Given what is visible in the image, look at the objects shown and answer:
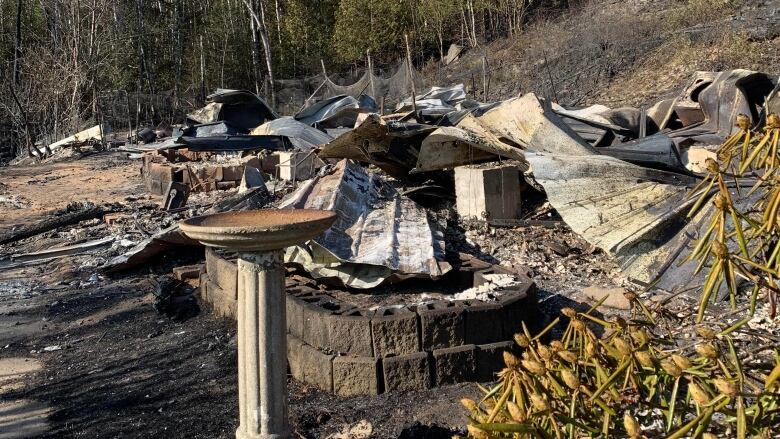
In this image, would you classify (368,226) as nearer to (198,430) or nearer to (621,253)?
(621,253)

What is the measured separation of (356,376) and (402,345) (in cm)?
31

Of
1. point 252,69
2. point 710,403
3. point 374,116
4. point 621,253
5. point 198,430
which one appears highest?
point 252,69

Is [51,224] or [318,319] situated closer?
[318,319]

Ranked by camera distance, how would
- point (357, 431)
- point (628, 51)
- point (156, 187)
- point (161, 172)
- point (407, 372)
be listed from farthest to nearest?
point (628, 51) → point (156, 187) → point (161, 172) → point (407, 372) → point (357, 431)

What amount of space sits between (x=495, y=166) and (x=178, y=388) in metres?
3.93

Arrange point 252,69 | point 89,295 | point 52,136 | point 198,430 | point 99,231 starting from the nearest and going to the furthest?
point 198,430, point 89,295, point 99,231, point 52,136, point 252,69

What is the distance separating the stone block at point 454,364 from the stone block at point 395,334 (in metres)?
0.15

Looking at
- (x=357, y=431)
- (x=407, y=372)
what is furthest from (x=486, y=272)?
(x=357, y=431)

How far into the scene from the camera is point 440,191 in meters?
8.02

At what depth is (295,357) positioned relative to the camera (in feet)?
14.6

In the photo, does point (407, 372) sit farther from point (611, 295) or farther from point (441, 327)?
point (611, 295)

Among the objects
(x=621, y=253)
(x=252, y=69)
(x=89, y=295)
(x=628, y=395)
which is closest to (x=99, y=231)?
(x=89, y=295)

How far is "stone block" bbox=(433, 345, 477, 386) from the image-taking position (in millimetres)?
4168

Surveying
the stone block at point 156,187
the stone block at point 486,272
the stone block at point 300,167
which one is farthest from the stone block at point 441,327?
the stone block at point 156,187
